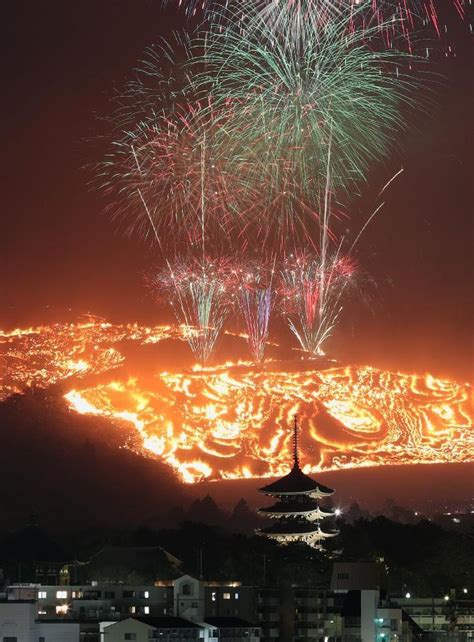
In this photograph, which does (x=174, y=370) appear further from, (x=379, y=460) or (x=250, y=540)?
(x=250, y=540)

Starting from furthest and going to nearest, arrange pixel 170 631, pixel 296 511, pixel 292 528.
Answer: pixel 296 511, pixel 292 528, pixel 170 631

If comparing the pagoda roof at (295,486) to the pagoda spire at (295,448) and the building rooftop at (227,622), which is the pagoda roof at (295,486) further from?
the building rooftop at (227,622)

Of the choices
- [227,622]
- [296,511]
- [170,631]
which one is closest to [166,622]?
[170,631]

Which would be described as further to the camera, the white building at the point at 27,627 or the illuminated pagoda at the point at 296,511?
A: the illuminated pagoda at the point at 296,511

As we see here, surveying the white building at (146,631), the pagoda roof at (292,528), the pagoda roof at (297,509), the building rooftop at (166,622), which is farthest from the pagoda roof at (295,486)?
the white building at (146,631)

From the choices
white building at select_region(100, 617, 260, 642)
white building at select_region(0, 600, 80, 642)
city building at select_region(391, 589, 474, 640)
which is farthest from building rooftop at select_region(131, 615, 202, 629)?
city building at select_region(391, 589, 474, 640)

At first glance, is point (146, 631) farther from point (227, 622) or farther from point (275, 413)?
point (275, 413)
